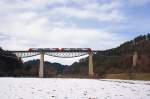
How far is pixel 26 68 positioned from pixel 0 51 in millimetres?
22774

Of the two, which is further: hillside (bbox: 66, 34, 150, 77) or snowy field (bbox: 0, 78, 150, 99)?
hillside (bbox: 66, 34, 150, 77)

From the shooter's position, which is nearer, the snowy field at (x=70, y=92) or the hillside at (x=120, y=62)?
the snowy field at (x=70, y=92)

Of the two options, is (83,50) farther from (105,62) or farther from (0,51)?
(105,62)

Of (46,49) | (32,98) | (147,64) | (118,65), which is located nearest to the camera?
(32,98)

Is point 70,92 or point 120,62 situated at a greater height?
point 120,62

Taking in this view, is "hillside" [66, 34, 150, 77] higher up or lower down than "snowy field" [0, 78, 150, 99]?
higher up

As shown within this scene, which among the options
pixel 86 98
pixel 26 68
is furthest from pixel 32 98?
pixel 26 68

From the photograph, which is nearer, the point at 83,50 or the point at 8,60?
the point at 83,50

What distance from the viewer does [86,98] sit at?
66.2 feet

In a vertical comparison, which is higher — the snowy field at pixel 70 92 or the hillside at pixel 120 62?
the hillside at pixel 120 62

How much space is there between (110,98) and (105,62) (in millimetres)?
156789

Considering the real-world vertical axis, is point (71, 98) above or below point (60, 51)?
below

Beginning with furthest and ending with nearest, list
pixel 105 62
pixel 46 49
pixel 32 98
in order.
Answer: pixel 105 62 → pixel 46 49 → pixel 32 98

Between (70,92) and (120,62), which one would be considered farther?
(120,62)
